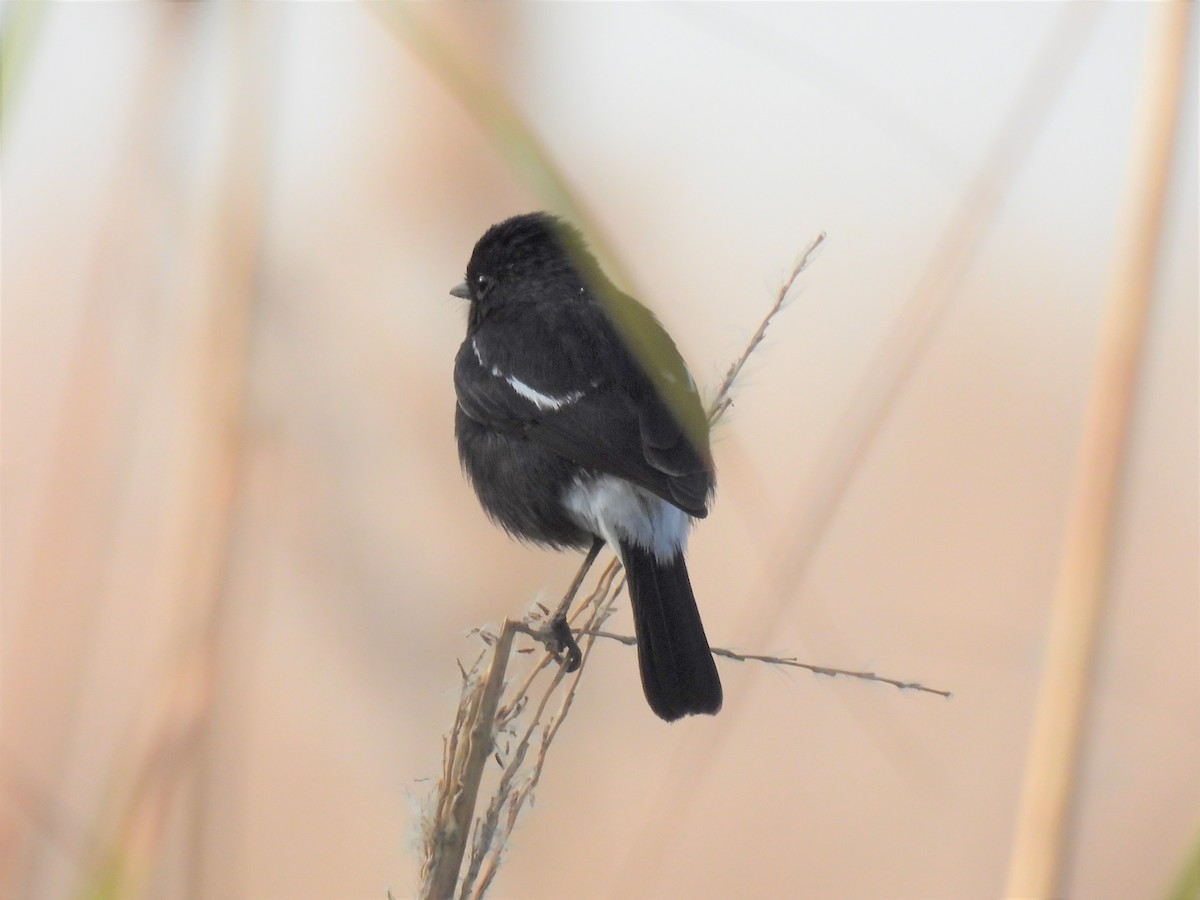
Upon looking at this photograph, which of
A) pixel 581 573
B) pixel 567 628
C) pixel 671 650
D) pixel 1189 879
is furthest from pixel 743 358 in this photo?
pixel 1189 879

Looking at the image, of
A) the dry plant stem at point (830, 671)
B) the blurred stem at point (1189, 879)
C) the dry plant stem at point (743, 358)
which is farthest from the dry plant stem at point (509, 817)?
the blurred stem at point (1189, 879)

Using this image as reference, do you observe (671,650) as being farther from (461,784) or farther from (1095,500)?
(1095,500)

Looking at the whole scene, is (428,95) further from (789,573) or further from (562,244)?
(789,573)

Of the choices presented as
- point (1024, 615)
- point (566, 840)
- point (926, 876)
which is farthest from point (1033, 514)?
point (566, 840)

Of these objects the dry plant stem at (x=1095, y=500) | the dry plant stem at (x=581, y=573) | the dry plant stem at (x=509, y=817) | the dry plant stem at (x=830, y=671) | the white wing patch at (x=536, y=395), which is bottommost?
the dry plant stem at (x=581, y=573)

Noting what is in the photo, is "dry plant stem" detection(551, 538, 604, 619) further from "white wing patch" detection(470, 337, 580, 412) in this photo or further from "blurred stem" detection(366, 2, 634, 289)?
"blurred stem" detection(366, 2, 634, 289)

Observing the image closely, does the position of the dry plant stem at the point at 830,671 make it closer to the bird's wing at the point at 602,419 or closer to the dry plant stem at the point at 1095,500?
the dry plant stem at the point at 1095,500
